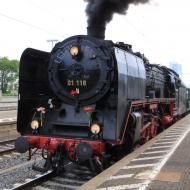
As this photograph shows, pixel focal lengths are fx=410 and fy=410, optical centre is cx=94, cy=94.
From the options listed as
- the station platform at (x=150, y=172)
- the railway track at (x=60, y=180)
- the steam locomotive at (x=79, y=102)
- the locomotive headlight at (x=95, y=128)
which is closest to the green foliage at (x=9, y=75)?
the steam locomotive at (x=79, y=102)

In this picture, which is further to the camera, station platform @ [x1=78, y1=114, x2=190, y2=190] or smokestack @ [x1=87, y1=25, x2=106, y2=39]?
smokestack @ [x1=87, y1=25, x2=106, y2=39]

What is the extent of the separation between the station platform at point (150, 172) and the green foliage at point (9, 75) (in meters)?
91.2

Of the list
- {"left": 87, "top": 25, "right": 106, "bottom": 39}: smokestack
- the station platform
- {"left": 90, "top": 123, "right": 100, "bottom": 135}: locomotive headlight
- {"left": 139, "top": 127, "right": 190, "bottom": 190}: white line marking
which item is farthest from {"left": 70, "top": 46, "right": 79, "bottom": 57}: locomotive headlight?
{"left": 139, "top": 127, "right": 190, "bottom": 190}: white line marking

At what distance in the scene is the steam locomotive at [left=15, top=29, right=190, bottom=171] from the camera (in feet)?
31.3

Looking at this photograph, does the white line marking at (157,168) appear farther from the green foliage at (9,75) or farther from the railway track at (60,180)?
the green foliage at (9,75)

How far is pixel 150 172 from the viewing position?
8102 mm

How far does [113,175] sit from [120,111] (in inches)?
82.3

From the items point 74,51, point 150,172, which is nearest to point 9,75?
point 74,51

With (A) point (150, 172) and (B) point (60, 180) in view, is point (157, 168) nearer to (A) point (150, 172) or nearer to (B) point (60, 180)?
(A) point (150, 172)

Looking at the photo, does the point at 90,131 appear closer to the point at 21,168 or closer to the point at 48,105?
the point at 48,105

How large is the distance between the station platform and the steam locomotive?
64cm

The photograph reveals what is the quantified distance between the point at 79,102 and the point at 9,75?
96.6 meters

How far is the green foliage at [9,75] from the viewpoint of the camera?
10162 centimetres

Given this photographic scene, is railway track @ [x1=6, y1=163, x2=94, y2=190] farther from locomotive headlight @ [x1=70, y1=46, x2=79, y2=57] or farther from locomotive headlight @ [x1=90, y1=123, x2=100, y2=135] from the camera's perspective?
locomotive headlight @ [x1=70, y1=46, x2=79, y2=57]
